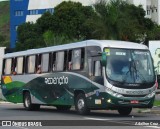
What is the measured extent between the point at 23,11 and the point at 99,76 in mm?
88607

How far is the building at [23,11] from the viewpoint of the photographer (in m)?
106

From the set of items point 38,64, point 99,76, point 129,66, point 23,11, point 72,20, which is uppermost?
point 23,11

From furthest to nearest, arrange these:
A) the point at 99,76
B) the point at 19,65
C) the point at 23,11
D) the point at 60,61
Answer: the point at 23,11 → the point at 19,65 → the point at 60,61 → the point at 99,76

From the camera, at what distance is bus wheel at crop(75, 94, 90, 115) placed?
21.9 metres

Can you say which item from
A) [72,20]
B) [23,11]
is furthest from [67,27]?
[23,11]

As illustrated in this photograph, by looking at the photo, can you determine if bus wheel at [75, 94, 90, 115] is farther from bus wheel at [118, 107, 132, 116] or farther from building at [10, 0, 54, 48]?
building at [10, 0, 54, 48]

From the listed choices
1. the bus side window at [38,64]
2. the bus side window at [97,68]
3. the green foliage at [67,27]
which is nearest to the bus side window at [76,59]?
the bus side window at [97,68]

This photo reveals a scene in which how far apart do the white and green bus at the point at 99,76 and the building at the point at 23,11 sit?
265 feet

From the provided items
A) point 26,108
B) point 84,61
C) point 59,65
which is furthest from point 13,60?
point 84,61

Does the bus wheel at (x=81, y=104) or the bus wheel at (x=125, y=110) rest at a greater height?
the bus wheel at (x=81, y=104)

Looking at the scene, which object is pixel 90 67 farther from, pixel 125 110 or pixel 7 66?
pixel 7 66

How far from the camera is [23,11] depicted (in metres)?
108

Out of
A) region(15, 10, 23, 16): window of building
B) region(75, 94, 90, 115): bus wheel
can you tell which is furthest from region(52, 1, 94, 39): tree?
region(75, 94, 90, 115): bus wheel

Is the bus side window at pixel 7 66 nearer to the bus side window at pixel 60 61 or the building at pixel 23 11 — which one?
the bus side window at pixel 60 61
